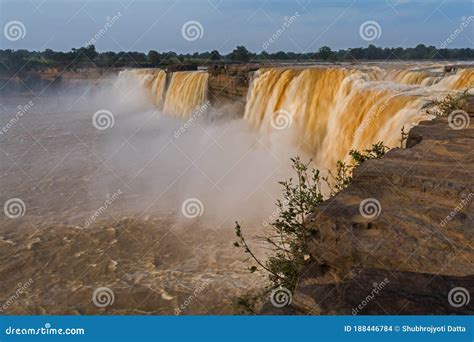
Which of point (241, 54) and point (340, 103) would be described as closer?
point (340, 103)

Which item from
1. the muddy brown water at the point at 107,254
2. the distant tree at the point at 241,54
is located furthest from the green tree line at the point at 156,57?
the muddy brown water at the point at 107,254

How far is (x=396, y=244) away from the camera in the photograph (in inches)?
175

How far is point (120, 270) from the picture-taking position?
10.4 meters

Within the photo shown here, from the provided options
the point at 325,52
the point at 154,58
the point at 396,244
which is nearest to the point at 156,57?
the point at 154,58

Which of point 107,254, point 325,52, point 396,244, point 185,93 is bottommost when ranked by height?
point 396,244

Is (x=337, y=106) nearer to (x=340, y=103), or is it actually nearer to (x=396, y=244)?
(x=340, y=103)

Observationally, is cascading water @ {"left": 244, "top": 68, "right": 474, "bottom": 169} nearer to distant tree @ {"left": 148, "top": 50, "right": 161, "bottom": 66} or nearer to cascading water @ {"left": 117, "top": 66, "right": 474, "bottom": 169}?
cascading water @ {"left": 117, "top": 66, "right": 474, "bottom": 169}

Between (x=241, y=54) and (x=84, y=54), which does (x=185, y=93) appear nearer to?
(x=241, y=54)

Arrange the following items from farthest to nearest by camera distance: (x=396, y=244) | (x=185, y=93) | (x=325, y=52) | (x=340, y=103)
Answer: (x=325, y=52) < (x=185, y=93) < (x=340, y=103) < (x=396, y=244)

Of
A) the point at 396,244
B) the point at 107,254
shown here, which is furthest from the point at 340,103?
the point at 396,244

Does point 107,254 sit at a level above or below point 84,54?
below

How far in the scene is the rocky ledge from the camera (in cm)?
389

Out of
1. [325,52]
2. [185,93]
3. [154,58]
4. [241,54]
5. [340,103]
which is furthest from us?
[154,58]

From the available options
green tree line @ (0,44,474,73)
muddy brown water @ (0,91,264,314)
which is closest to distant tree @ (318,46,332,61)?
green tree line @ (0,44,474,73)
